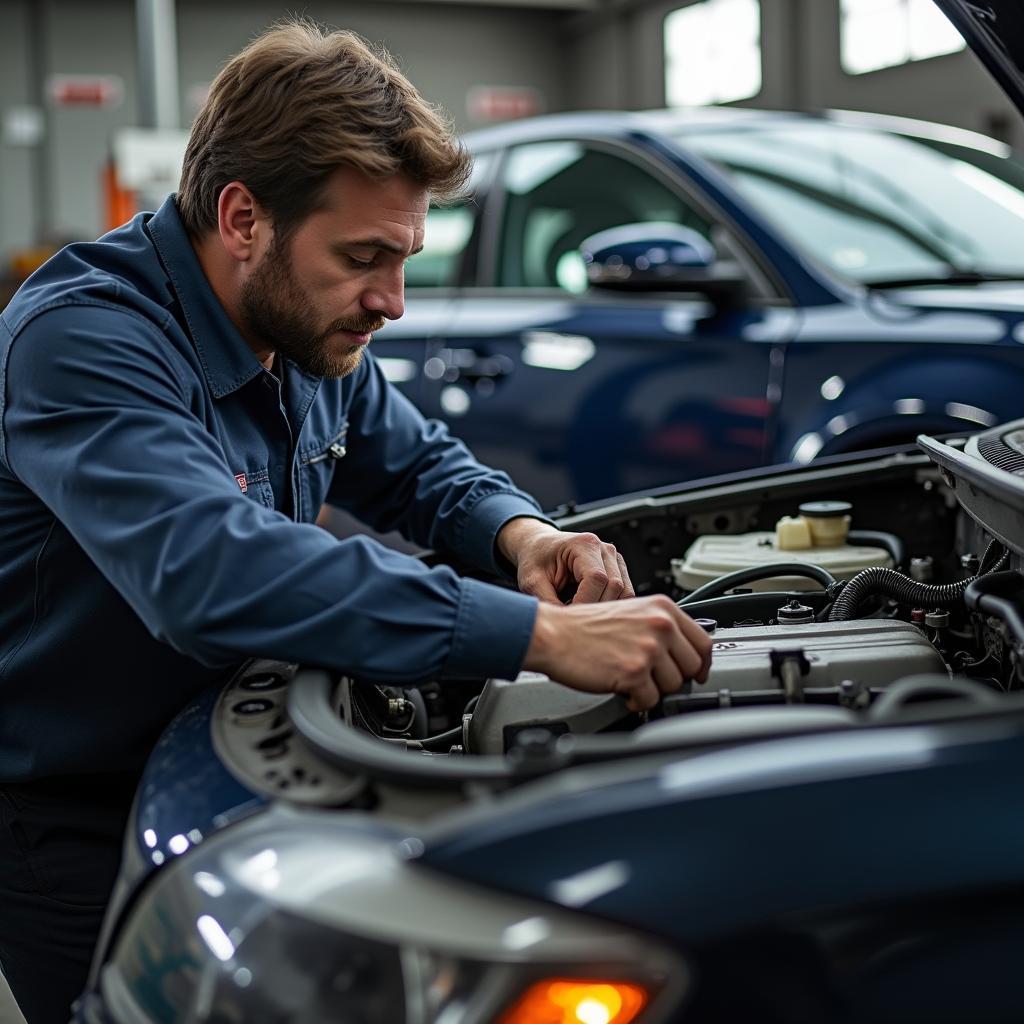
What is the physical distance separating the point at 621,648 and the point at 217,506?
43cm

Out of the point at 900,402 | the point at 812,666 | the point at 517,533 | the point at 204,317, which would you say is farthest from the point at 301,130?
the point at 900,402

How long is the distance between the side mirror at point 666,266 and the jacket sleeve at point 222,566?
2.12m

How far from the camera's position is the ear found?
169cm

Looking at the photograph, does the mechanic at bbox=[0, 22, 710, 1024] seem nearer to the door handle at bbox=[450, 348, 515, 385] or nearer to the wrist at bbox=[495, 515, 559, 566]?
the wrist at bbox=[495, 515, 559, 566]

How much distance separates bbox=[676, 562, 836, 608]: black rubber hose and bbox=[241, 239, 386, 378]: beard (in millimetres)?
599

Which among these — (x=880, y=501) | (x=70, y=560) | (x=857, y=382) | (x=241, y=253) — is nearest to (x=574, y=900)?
(x=70, y=560)

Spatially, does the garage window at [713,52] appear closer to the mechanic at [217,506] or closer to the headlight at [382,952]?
the mechanic at [217,506]

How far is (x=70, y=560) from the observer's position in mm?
1601

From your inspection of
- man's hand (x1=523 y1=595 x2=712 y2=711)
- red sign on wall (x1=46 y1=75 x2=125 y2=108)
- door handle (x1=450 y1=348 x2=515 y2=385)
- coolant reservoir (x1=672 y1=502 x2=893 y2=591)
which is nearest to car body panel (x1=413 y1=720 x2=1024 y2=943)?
man's hand (x1=523 y1=595 x2=712 y2=711)

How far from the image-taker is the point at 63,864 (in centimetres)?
164

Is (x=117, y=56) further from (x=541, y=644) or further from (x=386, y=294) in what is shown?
(x=541, y=644)

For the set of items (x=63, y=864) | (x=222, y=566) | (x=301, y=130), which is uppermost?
(x=301, y=130)

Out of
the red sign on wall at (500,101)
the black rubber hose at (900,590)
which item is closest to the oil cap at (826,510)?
the black rubber hose at (900,590)

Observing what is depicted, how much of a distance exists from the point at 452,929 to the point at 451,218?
12.0 feet
